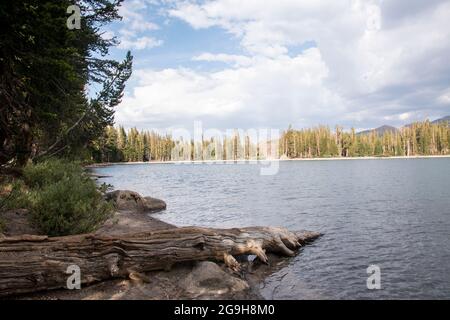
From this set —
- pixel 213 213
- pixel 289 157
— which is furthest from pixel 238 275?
pixel 289 157

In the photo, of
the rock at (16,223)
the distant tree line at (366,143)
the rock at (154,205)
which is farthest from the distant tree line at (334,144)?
the rock at (16,223)

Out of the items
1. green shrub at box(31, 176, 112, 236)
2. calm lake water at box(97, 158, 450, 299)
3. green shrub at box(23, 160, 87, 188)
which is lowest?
calm lake water at box(97, 158, 450, 299)

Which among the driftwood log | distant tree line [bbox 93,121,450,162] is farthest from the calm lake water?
distant tree line [bbox 93,121,450,162]

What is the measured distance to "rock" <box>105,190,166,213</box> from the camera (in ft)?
83.4

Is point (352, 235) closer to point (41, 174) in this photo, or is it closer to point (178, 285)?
point (178, 285)

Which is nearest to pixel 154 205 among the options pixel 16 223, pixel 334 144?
pixel 16 223

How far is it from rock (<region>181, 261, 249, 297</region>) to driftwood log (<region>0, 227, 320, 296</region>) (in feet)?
2.45

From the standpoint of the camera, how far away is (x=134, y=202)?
86.0 feet

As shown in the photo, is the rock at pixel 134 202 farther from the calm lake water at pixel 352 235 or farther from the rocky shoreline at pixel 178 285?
the rocky shoreline at pixel 178 285

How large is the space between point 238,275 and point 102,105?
11.5 meters

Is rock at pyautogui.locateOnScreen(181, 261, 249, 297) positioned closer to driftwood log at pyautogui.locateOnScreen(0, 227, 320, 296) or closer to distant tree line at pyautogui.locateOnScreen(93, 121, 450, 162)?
driftwood log at pyautogui.locateOnScreen(0, 227, 320, 296)

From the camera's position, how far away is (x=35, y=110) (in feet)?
33.2

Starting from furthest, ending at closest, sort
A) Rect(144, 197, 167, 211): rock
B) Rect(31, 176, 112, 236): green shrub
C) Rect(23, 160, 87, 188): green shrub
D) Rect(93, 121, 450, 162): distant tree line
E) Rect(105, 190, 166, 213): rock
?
Rect(93, 121, 450, 162): distant tree line, Rect(144, 197, 167, 211): rock, Rect(105, 190, 166, 213): rock, Rect(23, 160, 87, 188): green shrub, Rect(31, 176, 112, 236): green shrub
